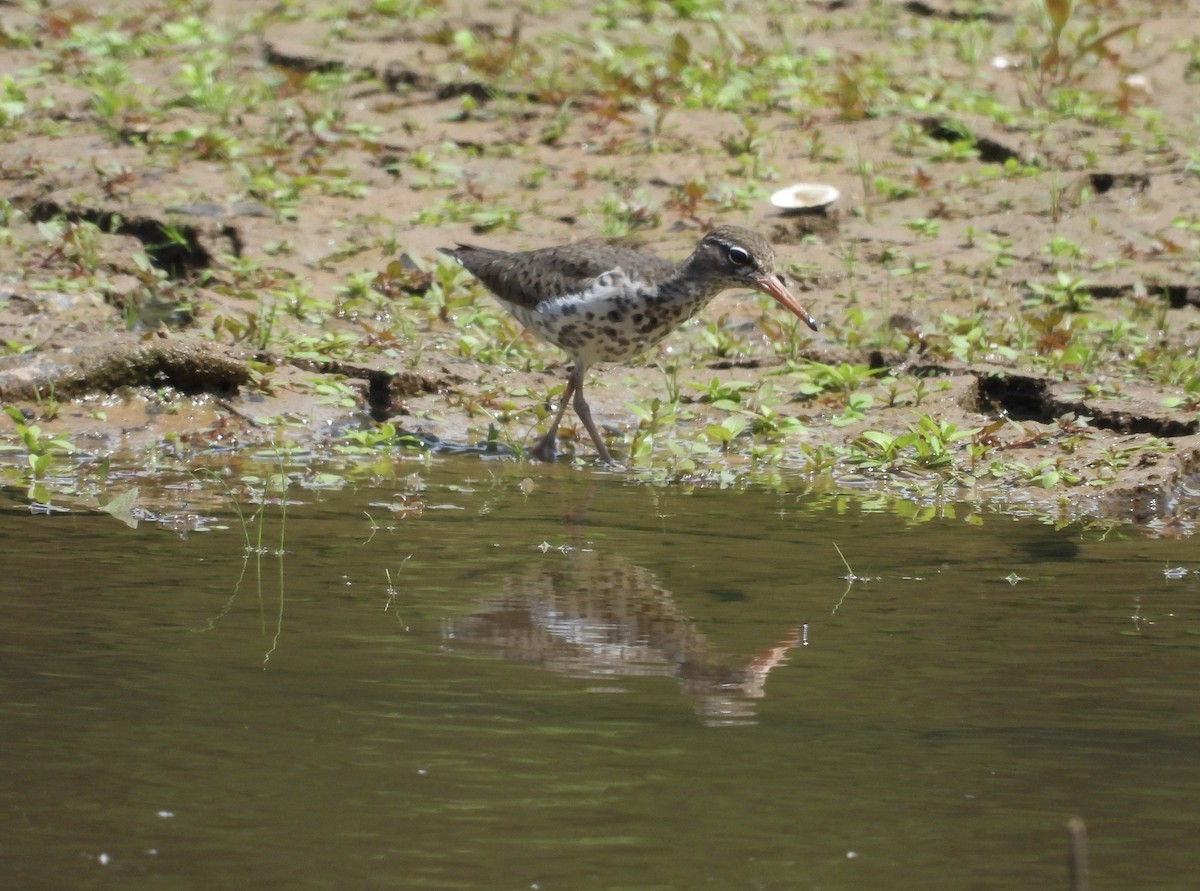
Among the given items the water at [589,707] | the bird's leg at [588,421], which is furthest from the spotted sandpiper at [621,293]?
the water at [589,707]

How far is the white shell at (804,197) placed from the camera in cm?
1151

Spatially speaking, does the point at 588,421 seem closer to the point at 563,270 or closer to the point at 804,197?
the point at 563,270

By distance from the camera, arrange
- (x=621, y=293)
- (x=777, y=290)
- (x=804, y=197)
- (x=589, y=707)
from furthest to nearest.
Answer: (x=804, y=197), (x=777, y=290), (x=621, y=293), (x=589, y=707)

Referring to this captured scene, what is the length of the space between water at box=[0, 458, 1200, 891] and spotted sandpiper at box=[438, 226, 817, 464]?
2.06 metres

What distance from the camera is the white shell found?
11.5 metres

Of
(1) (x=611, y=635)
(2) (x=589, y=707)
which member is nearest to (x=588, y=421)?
(1) (x=611, y=635)

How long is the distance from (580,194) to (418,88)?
2.18m

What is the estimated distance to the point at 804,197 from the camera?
455 inches

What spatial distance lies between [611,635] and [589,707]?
0.80 m

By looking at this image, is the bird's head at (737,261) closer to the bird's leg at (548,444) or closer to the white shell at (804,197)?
the bird's leg at (548,444)

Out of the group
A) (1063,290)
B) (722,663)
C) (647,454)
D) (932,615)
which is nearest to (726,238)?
(647,454)

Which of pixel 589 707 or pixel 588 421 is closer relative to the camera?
pixel 589 707

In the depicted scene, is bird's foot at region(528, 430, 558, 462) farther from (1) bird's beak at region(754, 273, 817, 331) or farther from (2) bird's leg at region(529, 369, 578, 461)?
(1) bird's beak at region(754, 273, 817, 331)

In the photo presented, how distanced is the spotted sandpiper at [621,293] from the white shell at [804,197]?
2770 mm
